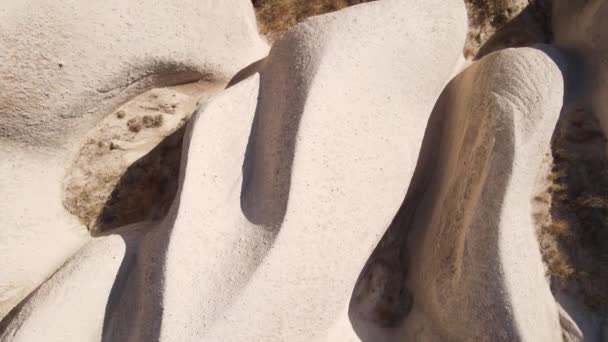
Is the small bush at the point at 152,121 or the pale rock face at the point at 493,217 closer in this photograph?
the pale rock face at the point at 493,217

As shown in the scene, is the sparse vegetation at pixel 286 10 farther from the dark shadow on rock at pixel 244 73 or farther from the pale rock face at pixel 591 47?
the pale rock face at pixel 591 47

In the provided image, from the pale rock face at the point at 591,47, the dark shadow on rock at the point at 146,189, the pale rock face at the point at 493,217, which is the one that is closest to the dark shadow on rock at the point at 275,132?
the dark shadow on rock at the point at 146,189

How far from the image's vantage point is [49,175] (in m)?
1.64

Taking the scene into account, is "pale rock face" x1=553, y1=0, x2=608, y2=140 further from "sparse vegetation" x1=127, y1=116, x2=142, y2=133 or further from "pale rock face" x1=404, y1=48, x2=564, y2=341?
"sparse vegetation" x1=127, y1=116, x2=142, y2=133

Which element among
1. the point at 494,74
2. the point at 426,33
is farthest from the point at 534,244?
the point at 426,33

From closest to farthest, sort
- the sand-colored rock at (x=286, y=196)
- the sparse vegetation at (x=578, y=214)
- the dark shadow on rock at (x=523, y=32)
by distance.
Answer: the sand-colored rock at (x=286, y=196) → the sparse vegetation at (x=578, y=214) → the dark shadow on rock at (x=523, y=32)

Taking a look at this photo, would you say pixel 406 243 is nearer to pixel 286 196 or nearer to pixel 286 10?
pixel 286 196

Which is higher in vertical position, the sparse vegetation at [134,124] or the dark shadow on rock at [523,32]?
the sparse vegetation at [134,124]

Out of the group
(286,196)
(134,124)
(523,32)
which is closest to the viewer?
(286,196)

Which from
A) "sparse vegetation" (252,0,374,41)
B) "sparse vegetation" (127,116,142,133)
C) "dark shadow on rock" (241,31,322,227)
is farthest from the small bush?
"sparse vegetation" (252,0,374,41)

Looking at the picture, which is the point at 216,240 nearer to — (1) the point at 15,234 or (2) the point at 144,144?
(2) the point at 144,144

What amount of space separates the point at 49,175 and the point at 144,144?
0.33m

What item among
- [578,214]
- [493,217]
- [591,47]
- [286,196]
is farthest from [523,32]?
[286,196]

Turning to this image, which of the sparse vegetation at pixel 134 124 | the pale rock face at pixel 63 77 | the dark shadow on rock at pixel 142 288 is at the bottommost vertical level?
the dark shadow on rock at pixel 142 288
